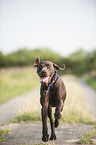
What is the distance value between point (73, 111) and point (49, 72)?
11.7ft

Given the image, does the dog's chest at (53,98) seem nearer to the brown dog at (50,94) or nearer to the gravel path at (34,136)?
the brown dog at (50,94)

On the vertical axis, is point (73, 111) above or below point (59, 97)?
below

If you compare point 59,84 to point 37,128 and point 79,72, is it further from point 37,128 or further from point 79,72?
point 79,72

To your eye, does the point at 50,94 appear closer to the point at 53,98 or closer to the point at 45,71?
the point at 53,98

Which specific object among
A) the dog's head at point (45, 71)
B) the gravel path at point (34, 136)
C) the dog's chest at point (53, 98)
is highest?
the dog's head at point (45, 71)

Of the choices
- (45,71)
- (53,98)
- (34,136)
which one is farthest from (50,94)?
(34,136)

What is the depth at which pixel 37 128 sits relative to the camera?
4172mm

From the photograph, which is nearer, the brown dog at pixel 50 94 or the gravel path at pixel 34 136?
the brown dog at pixel 50 94

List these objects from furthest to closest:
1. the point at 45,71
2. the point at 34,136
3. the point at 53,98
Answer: the point at 34,136, the point at 53,98, the point at 45,71

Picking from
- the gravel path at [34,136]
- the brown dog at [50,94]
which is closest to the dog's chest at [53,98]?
the brown dog at [50,94]

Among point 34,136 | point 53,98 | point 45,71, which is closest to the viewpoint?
point 45,71

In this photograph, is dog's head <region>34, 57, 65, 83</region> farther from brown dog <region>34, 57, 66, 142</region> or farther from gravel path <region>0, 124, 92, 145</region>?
gravel path <region>0, 124, 92, 145</region>

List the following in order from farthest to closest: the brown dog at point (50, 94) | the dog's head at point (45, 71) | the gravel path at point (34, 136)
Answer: the gravel path at point (34, 136) → the brown dog at point (50, 94) → the dog's head at point (45, 71)

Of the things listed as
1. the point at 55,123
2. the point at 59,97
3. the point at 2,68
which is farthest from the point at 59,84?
the point at 2,68
